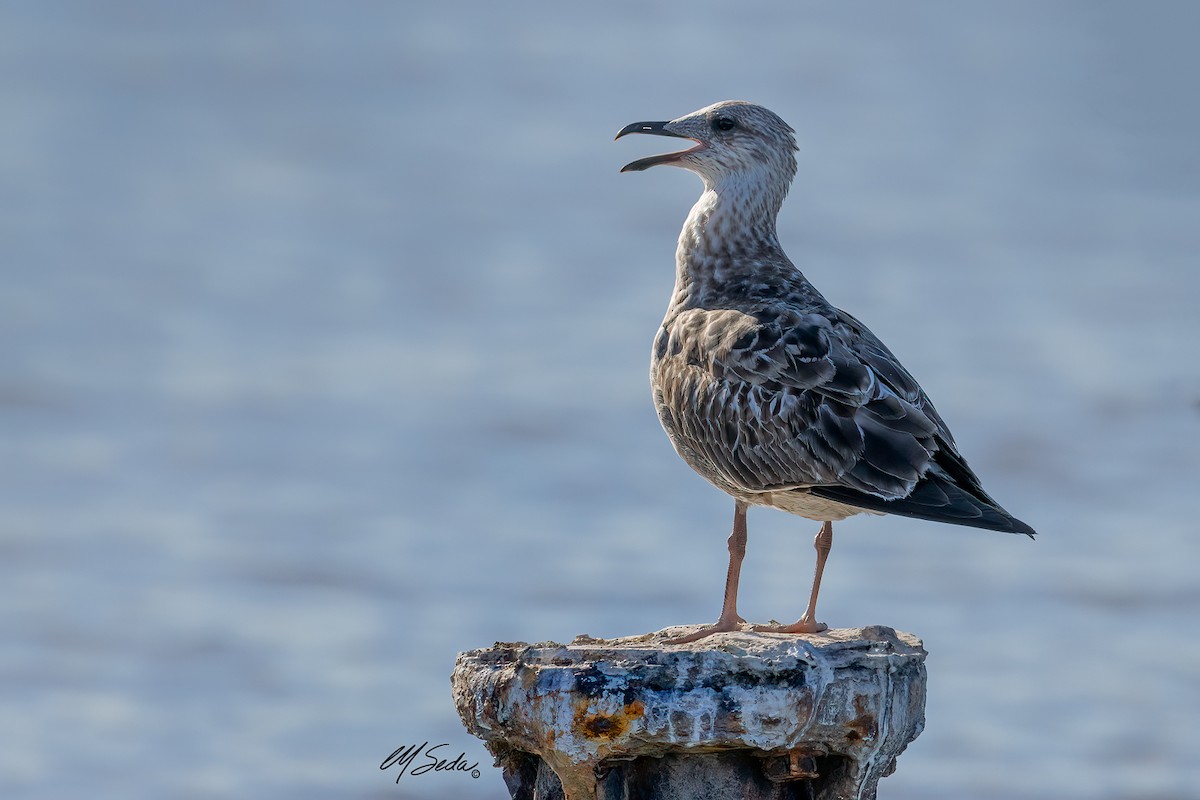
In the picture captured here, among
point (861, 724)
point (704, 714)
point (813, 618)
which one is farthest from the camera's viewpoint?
point (813, 618)

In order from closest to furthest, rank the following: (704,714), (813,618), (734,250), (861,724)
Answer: (704,714), (861,724), (813,618), (734,250)

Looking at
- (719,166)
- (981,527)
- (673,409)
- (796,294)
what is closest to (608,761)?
(981,527)

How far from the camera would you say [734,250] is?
946 cm

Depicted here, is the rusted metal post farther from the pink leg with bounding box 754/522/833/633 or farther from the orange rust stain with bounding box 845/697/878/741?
the pink leg with bounding box 754/522/833/633

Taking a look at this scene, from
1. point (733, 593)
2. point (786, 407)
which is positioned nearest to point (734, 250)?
point (786, 407)

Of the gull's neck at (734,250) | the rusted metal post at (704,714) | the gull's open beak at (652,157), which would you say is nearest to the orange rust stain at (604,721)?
the rusted metal post at (704,714)

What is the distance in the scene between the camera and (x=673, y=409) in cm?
874

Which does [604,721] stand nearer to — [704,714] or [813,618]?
[704,714]

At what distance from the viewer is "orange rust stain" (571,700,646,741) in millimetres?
5941

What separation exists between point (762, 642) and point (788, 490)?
1782 millimetres

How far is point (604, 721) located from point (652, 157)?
14.7 feet

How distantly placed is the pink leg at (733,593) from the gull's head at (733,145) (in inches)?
82.4

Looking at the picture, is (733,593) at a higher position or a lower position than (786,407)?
lower

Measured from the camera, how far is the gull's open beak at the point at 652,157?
31.7 feet
